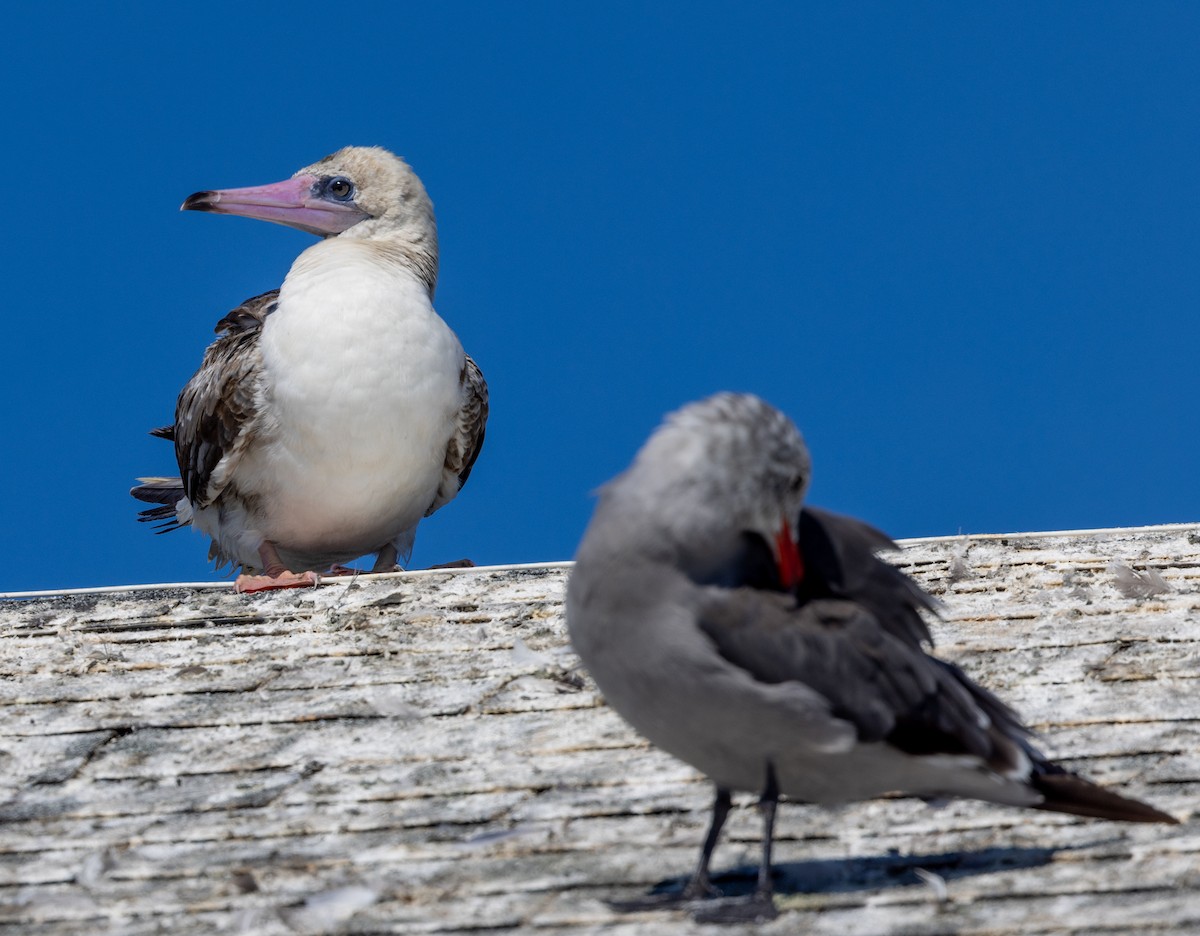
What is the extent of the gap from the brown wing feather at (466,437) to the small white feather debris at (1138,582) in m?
3.74

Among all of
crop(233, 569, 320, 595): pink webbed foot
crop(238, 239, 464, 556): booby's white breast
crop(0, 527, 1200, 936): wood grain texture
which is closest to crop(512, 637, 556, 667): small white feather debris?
crop(0, 527, 1200, 936): wood grain texture

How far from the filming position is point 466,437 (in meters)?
9.39

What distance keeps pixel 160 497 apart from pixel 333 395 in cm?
290

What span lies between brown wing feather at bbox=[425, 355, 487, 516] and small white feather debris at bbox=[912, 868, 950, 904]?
545cm

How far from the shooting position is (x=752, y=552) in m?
3.90

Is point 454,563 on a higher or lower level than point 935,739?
higher

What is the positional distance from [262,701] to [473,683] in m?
0.80

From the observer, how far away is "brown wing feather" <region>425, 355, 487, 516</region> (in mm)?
9312

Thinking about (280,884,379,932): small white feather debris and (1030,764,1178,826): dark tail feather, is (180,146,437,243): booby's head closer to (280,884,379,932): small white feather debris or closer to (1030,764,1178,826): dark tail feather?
(280,884,379,932): small white feather debris

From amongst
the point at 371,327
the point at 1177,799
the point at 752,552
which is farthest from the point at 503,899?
the point at 371,327

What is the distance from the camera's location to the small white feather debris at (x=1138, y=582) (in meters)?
6.80

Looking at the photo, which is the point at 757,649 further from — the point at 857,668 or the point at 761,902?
the point at 761,902

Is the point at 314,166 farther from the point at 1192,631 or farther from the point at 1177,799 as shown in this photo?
the point at 1177,799

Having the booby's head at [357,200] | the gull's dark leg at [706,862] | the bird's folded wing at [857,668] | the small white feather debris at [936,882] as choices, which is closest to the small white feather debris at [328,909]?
the gull's dark leg at [706,862]
